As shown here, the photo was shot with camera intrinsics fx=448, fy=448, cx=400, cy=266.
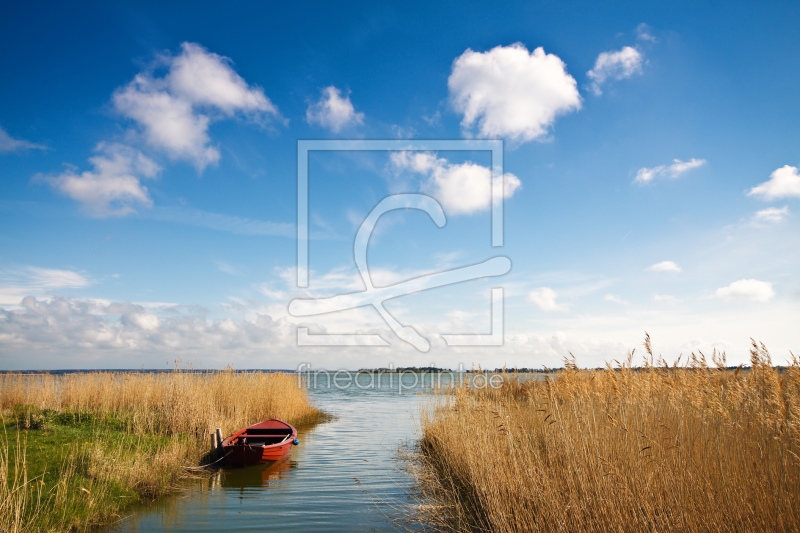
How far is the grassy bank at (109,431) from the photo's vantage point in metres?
6.89

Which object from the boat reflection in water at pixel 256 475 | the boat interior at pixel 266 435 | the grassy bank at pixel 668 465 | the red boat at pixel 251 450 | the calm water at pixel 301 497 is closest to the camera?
the grassy bank at pixel 668 465

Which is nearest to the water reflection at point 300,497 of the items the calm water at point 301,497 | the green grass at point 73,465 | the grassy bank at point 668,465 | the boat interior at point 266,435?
the calm water at point 301,497

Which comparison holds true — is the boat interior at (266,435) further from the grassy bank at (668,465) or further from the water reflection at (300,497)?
the grassy bank at (668,465)

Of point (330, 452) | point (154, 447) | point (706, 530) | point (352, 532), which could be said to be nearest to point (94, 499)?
point (154, 447)

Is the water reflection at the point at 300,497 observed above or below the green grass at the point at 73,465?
below

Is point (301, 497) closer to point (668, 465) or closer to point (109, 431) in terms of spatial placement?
point (109, 431)

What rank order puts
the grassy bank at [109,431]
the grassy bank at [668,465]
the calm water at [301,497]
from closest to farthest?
1. the grassy bank at [668,465]
2. the grassy bank at [109,431]
3. the calm water at [301,497]

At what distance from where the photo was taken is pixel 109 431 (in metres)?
11.5

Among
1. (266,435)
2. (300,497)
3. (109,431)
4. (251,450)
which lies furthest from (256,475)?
(109,431)

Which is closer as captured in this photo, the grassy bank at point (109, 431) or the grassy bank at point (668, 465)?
the grassy bank at point (668, 465)

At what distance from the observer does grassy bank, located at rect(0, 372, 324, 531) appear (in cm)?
689

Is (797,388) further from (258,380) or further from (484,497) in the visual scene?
(258,380)

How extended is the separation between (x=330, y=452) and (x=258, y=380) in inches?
208

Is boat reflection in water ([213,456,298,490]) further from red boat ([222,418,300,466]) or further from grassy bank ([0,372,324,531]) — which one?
grassy bank ([0,372,324,531])
